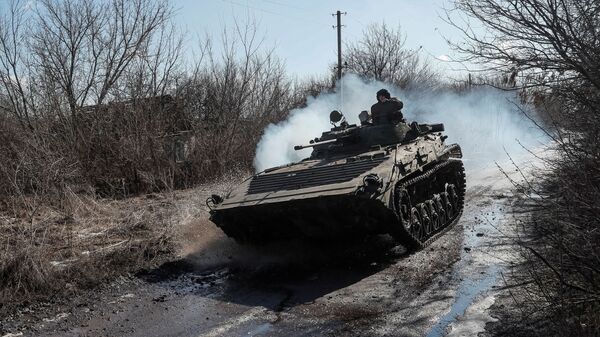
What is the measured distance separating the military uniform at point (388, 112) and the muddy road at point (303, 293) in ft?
6.72

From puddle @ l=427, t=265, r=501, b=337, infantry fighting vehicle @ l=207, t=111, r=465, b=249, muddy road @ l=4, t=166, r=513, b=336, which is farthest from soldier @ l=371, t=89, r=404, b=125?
puddle @ l=427, t=265, r=501, b=337

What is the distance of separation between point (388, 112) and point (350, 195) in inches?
135

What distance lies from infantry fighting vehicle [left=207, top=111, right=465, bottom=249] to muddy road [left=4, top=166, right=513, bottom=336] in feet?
1.28

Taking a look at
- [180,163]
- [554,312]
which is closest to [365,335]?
[554,312]

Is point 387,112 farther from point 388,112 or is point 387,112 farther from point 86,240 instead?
point 86,240

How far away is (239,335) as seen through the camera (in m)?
5.25

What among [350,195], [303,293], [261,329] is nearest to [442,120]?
[350,195]

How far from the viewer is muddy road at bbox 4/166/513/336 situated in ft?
17.8

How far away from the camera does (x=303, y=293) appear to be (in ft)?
21.3

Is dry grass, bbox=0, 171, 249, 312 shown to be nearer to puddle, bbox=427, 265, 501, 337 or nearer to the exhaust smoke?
puddle, bbox=427, 265, 501, 337

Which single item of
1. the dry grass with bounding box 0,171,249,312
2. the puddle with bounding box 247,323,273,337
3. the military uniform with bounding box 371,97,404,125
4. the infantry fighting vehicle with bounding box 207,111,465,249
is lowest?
the puddle with bounding box 247,323,273,337

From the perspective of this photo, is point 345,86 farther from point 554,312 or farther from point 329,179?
point 554,312

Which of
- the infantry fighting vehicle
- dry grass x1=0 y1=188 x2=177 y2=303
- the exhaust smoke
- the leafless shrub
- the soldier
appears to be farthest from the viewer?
the exhaust smoke

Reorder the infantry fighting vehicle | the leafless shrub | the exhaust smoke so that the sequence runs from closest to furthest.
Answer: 1. the leafless shrub
2. the infantry fighting vehicle
3. the exhaust smoke
